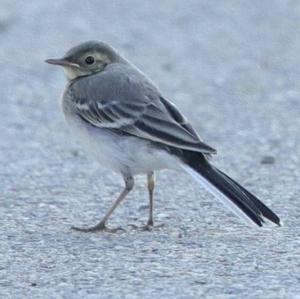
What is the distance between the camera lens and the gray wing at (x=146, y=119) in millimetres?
9977

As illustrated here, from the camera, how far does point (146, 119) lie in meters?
10.2

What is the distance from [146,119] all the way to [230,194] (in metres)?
0.90

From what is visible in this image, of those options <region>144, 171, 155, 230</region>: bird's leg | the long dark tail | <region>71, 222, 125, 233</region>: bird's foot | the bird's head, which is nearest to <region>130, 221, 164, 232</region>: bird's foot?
<region>144, 171, 155, 230</region>: bird's leg

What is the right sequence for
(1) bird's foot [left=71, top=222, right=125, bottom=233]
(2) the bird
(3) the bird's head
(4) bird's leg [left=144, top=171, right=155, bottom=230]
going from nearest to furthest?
(2) the bird, (1) bird's foot [left=71, top=222, right=125, bottom=233], (4) bird's leg [left=144, top=171, right=155, bottom=230], (3) the bird's head

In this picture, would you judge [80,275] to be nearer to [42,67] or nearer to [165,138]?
[165,138]

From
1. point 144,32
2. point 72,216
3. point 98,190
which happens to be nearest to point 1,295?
point 72,216

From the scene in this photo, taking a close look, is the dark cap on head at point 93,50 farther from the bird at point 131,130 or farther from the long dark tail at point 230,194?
the long dark tail at point 230,194

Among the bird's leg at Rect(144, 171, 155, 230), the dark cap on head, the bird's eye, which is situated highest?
the dark cap on head

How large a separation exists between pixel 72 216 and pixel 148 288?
260 centimetres

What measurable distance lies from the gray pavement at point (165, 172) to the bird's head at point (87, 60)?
110cm

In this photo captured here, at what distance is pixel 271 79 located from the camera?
1700cm

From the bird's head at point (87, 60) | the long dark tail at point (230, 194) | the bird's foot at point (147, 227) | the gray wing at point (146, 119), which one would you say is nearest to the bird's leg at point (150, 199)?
the bird's foot at point (147, 227)

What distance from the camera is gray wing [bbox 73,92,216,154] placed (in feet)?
32.7

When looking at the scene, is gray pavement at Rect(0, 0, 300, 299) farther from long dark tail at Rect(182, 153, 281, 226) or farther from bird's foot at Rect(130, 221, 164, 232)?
long dark tail at Rect(182, 153, 281, 226)
